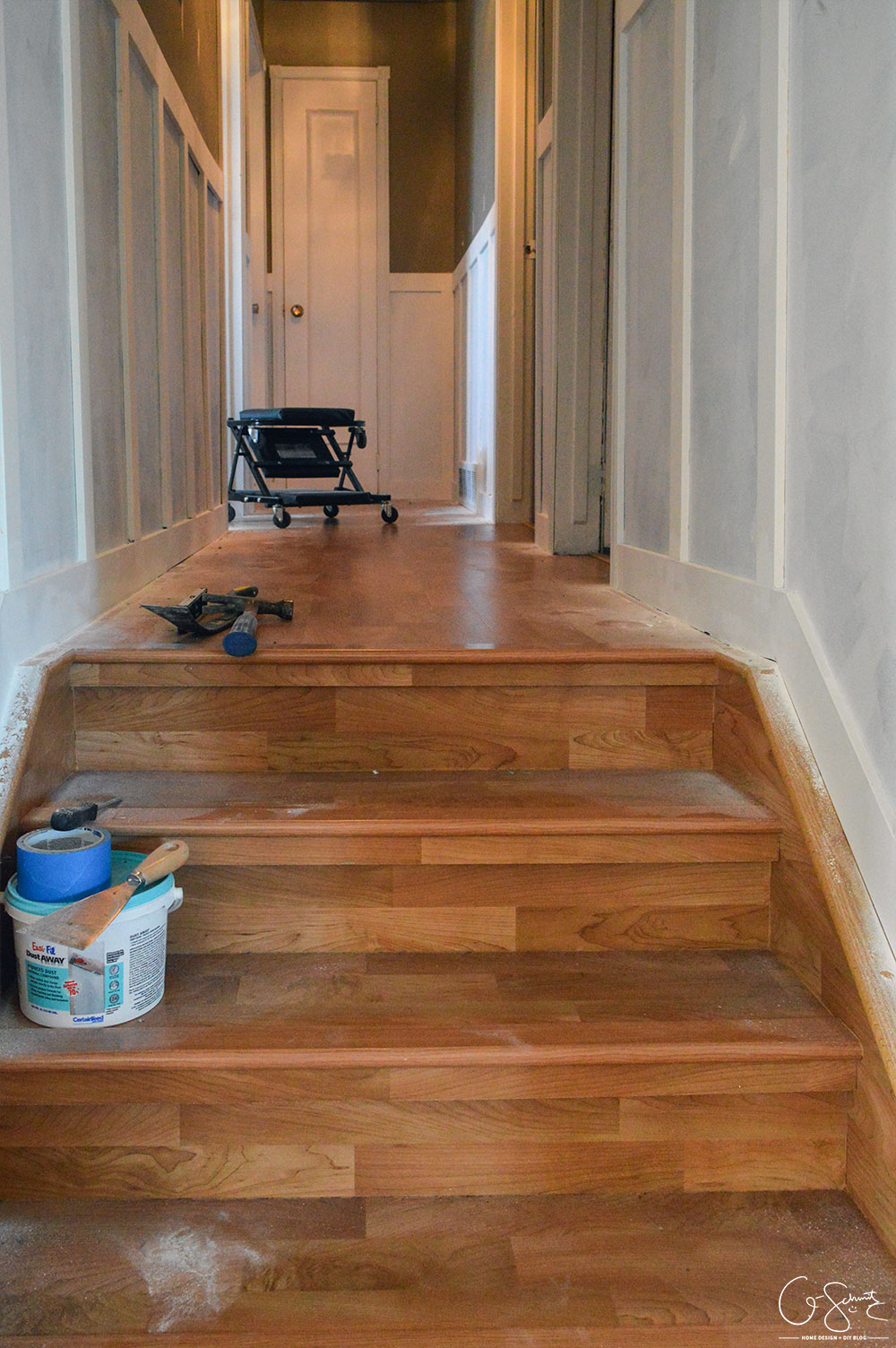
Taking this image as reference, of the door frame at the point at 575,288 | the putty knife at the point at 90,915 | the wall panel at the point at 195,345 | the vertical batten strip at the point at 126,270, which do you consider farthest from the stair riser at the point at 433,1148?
the wall panel at the point at 195,345

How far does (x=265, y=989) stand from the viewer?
4.75 feet

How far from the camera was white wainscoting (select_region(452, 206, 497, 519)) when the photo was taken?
605 cm

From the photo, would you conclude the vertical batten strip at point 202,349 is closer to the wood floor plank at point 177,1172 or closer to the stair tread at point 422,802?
the stair tread at point 422,802

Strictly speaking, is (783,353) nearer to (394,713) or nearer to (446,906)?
(394,713)

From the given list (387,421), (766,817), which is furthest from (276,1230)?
(387,421)

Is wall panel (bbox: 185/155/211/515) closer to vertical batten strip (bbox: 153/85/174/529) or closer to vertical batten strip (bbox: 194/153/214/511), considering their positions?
vertical batten strip (bbox: 194/153/214/511)

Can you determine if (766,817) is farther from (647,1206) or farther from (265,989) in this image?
(265,989)

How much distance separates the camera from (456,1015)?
137 centimetres

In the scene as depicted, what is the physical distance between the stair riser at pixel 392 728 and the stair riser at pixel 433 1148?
64cm

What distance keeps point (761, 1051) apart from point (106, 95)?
7.71ft

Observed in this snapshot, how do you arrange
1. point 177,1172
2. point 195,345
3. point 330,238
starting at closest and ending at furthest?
point 177,1172 < point 195,345 < point 330,238

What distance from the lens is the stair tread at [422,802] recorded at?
1.55m

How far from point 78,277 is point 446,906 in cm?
139

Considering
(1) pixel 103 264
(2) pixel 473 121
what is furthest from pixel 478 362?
(1) pixel 103 264
